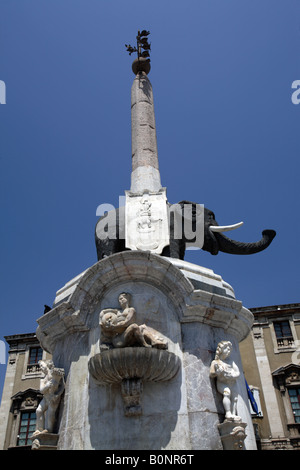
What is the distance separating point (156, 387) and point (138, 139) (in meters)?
7.44

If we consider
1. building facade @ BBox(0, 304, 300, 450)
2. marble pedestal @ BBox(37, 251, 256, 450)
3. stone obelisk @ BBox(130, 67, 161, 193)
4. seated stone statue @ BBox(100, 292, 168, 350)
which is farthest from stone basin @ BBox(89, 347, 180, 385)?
building facade @ BBox(0, 304, 300, 450)

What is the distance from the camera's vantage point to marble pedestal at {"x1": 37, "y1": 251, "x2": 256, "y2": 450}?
20.5ft

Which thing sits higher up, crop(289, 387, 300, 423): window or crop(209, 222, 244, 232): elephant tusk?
crop(289, 387, 300, 423): window

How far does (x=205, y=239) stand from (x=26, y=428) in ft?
76.4

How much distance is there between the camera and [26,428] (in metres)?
27.1

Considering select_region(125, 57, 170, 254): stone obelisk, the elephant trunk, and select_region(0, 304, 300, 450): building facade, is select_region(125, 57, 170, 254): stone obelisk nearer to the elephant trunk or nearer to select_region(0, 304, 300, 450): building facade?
the elephant trunk

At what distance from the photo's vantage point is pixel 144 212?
928 cm

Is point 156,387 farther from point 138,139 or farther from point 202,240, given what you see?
point 138,139

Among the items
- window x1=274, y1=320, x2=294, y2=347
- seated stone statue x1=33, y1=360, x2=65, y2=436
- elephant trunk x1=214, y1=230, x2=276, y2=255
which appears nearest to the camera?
seated stone statue x1=33, y1=360, x2=65, y2=436

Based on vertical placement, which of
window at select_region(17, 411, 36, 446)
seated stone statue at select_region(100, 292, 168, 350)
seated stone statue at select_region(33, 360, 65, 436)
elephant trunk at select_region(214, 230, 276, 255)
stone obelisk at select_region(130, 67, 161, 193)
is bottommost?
seated stone statue at select_region(33, 360, 65, 436)

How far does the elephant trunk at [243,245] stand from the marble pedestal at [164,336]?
145 centimetres

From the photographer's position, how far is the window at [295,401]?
2489 centimetres

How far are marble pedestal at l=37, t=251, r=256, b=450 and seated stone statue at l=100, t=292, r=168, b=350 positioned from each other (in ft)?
0.73

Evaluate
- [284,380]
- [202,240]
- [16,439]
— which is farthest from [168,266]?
[16,439]
